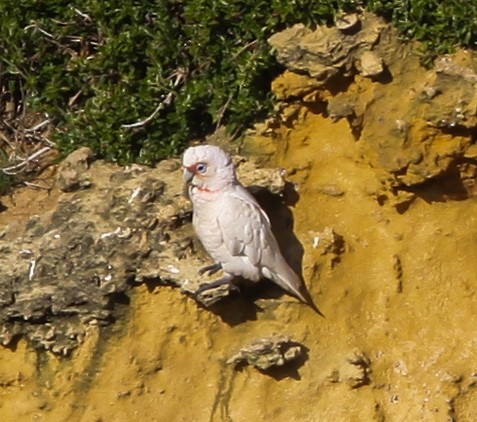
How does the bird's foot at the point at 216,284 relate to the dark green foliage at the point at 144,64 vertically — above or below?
below

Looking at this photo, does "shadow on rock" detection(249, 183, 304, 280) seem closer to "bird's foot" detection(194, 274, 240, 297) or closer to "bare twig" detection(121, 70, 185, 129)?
"bird's foot" detection(194, 274, 240, 297)

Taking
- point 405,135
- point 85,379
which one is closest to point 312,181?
point 405,135

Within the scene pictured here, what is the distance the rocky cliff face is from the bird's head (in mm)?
292

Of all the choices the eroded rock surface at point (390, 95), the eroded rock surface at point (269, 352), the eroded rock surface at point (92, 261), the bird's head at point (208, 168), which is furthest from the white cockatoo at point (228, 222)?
the eroded rock surface at point (390, 95)

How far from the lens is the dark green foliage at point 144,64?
6.06 m

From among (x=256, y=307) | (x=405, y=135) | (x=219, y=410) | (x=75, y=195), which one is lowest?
(x=219, y=410)

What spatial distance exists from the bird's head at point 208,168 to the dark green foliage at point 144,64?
0.57 metres

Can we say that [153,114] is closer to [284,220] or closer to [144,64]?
[144,64]

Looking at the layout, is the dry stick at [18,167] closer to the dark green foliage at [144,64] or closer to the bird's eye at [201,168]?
the dark green foliage at [144,64]

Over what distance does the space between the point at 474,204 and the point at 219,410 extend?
5.79 ft

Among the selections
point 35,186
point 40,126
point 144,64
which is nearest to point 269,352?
point 35,186

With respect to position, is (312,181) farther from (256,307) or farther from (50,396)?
(50,396)

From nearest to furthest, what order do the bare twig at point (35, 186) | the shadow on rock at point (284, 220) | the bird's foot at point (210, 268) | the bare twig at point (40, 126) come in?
the bird's foot at point (210, 268), the shadow on rock at point (284, 220), the bare twig at point (35, 186), the bare twig at point (40, 126)

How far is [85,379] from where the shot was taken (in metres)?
5.88
